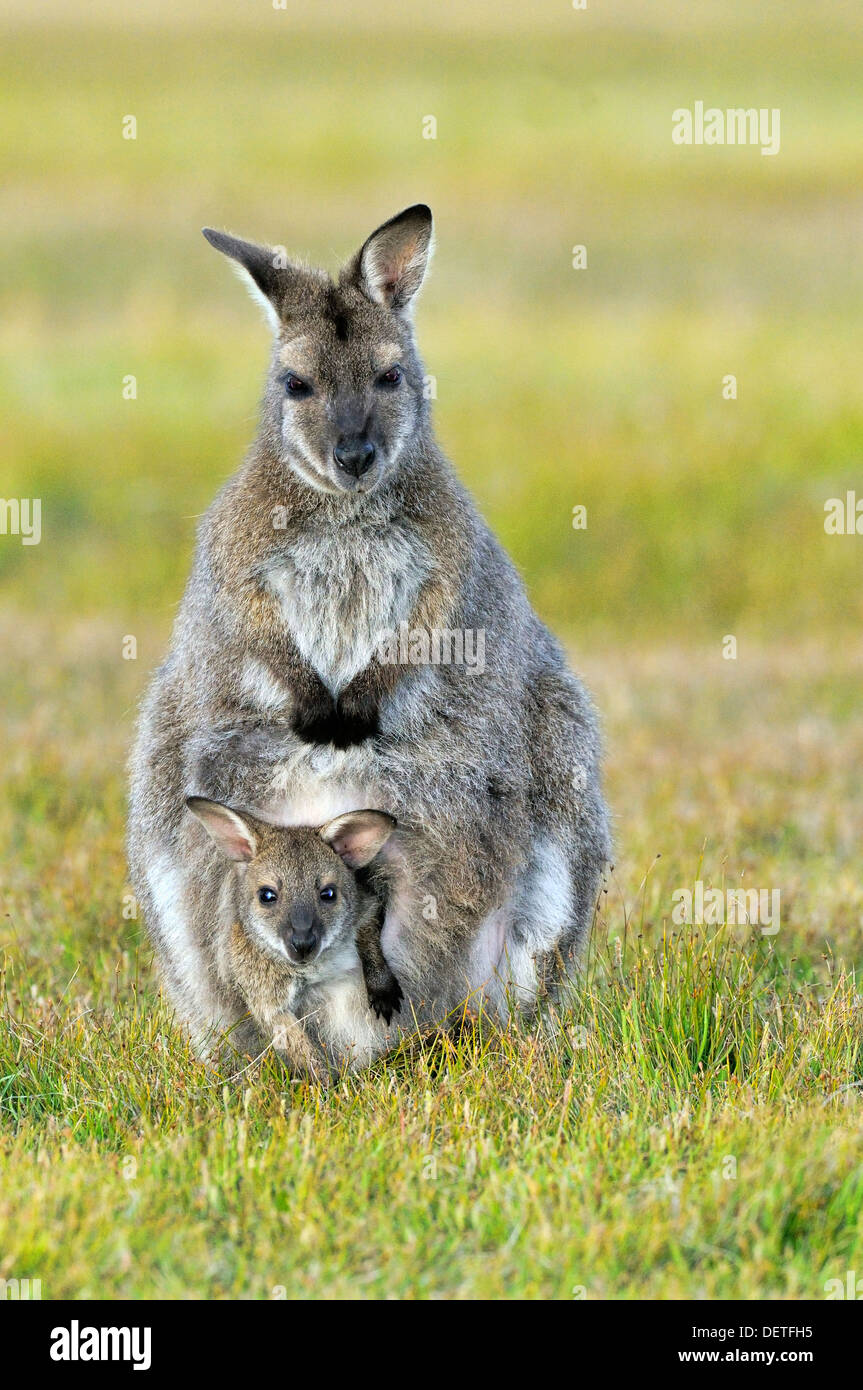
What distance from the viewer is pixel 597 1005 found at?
5.66 metres

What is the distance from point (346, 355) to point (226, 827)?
4.87 feet

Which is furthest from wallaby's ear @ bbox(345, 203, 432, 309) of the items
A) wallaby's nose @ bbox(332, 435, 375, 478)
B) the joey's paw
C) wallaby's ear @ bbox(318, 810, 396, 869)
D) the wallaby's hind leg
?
the joey's paw

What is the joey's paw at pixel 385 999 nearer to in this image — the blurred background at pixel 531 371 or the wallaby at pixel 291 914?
the wallaby at pixel 291 914

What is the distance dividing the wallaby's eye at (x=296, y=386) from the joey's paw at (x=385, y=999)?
1805mm

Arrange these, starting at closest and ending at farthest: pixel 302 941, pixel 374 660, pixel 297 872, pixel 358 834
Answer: pixel 302 941
pixel 297 872
pixel 358 834
pixel 374 660

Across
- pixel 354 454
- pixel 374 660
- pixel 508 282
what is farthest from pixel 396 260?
pixel 508 282

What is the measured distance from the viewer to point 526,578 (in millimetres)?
15727

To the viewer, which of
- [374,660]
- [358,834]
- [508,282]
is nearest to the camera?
[358,834]

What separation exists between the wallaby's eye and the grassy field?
2052mm

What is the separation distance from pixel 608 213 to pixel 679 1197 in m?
24.6

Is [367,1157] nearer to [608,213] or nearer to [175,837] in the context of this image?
[175,837]

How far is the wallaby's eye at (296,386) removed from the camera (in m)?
5.52

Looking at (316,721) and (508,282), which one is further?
(508,282)

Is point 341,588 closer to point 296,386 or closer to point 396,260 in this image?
point 296,386
